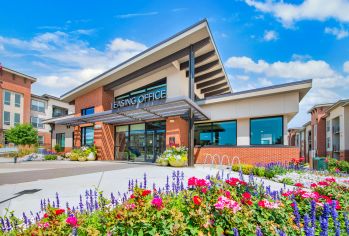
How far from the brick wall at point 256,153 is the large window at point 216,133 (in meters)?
0.66

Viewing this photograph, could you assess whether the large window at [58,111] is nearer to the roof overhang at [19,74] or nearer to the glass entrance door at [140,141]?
the roof overhang at [19,74]

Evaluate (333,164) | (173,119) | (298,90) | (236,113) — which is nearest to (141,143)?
(173,119)

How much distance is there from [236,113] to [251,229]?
12354 mm

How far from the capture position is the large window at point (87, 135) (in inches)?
848

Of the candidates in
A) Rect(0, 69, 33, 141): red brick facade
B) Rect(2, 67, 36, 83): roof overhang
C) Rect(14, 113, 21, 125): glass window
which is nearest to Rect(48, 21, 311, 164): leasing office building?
Rect(2, 67, 36, 83): roof overhang

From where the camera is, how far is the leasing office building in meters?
13.0

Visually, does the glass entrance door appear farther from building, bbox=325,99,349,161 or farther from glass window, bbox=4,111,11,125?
glass window, bbox=4,111,11,125

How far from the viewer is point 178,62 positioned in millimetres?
15914

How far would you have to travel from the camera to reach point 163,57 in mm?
15547

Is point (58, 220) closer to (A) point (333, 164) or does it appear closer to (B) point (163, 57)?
(B) point (163, 57)

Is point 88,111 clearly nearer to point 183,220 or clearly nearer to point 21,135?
point 21,135

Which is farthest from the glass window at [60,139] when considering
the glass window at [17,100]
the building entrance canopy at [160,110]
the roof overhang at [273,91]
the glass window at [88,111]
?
the roof overhang at [273,91]

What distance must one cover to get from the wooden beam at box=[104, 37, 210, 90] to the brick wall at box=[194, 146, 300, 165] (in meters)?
6.87

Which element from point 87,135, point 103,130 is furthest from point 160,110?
point 87,135
